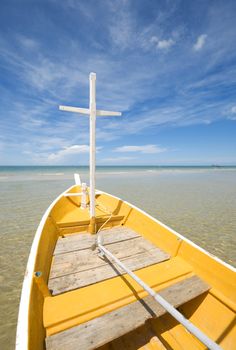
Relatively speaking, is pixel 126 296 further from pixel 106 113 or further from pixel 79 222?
pixel 106 113

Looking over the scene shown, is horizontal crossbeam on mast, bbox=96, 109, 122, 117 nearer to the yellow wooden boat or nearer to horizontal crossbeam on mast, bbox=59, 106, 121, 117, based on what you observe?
horizontal crossbeam on mast, bbox=59, 106, 121, 117

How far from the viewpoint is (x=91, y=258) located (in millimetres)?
3213

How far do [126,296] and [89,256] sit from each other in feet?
3.72

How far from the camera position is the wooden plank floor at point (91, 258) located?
2650 millimetres

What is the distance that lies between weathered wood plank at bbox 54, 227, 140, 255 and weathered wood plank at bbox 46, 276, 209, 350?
1.58m

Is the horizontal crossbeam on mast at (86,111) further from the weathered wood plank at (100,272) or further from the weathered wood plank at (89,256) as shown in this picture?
the weathered wood plank at (100,272)

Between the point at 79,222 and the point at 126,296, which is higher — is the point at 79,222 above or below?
above

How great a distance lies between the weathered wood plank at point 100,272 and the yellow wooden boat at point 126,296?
0.01 m

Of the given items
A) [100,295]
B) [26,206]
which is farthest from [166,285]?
[26,206]

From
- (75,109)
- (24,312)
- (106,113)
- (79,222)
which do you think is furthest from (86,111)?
(24,312)

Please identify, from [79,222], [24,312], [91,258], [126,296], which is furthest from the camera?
[79,222]

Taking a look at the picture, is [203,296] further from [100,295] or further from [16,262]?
[16,262]

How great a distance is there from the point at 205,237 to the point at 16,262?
21.0 ft

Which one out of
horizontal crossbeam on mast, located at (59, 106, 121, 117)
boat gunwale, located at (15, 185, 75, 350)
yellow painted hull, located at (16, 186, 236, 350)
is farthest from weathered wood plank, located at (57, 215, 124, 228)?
horizontal crossbeam on mast, located at (59, 106, 121, 117)
